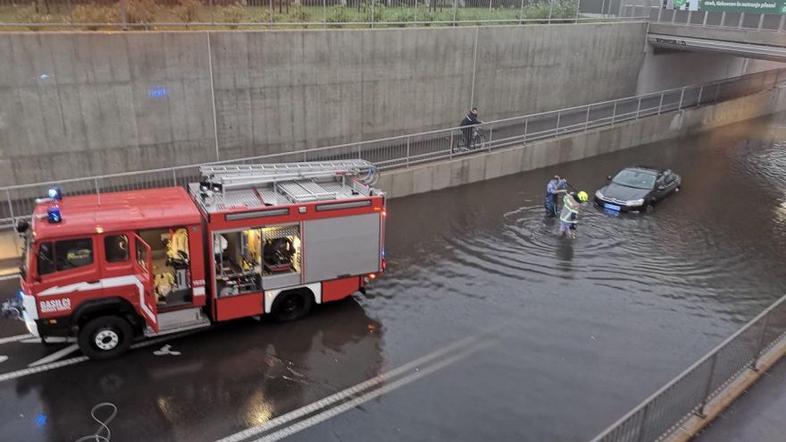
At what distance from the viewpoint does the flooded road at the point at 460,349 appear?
8586 mm

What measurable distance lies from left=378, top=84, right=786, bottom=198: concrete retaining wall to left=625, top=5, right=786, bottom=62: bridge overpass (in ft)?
10.8

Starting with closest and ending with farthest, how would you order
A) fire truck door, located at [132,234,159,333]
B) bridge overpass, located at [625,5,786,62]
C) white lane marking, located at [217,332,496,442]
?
white lane marking, located at [217,332,496,442], fire truck door, located at [132,234,159,333], bridge overpass, located at [625,5,786,62]

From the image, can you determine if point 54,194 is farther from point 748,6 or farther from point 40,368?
point 748,6

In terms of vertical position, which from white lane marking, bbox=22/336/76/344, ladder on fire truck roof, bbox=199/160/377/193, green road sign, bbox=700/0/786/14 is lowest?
white lane marking, bbox=22/336/76/344

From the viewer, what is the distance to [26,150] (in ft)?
49.6

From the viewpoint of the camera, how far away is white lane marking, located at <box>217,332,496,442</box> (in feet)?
27.3

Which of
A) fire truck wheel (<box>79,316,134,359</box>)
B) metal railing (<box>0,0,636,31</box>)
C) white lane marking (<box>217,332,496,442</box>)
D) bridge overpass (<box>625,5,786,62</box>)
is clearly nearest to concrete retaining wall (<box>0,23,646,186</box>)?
metal railing (<box>0,0,636,31</box>)

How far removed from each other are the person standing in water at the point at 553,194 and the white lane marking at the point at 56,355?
41.2 feet

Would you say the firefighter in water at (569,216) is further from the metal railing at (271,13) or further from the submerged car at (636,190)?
the metal railing at (271,13)

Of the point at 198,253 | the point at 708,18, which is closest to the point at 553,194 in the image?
the point at 198,253

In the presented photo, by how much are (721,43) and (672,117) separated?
3.59 meters

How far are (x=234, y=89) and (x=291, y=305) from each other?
28.2ft

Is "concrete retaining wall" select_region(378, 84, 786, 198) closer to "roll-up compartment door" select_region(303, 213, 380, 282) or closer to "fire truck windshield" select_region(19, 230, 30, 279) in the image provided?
"roll-up compartment door" select_region(303, 213, 380, 282)

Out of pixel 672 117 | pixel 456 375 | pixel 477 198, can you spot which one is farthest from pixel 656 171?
pixel 456 375
